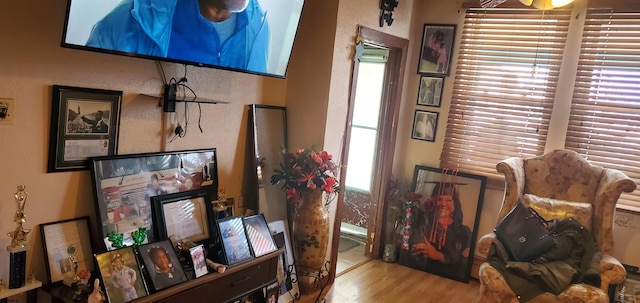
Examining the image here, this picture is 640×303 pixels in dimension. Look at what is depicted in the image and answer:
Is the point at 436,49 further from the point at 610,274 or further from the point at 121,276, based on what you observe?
the point at 121,276

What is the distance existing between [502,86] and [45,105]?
3.34 metres

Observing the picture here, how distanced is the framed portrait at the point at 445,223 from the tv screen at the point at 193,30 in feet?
6.20

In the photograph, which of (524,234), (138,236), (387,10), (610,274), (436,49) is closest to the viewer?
(138,236)

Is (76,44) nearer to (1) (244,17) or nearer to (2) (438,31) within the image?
(1) (244,17)

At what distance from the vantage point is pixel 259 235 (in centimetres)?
276

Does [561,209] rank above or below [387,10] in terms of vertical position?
below

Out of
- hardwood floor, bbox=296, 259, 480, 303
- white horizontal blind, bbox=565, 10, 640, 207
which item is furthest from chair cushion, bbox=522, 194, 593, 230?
hardwood floor, bbox=296, 259, 480, 303

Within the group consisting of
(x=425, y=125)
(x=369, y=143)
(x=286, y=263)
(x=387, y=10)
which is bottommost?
(x=286, y=263)

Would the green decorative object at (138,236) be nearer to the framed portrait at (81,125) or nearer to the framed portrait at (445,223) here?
the framed portrait at (81,125)

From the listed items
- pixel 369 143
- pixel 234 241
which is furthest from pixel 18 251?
pixel 369 143

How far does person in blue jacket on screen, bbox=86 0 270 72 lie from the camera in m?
1.95

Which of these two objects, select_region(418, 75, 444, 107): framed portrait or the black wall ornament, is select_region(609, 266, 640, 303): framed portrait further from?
the black wall ornament

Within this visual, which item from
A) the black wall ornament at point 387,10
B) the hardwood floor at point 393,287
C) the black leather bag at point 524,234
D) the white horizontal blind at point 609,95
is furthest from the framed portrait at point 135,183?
the white horizontal blind at point 609,95

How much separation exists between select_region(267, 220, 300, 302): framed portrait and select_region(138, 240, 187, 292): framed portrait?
90cm
